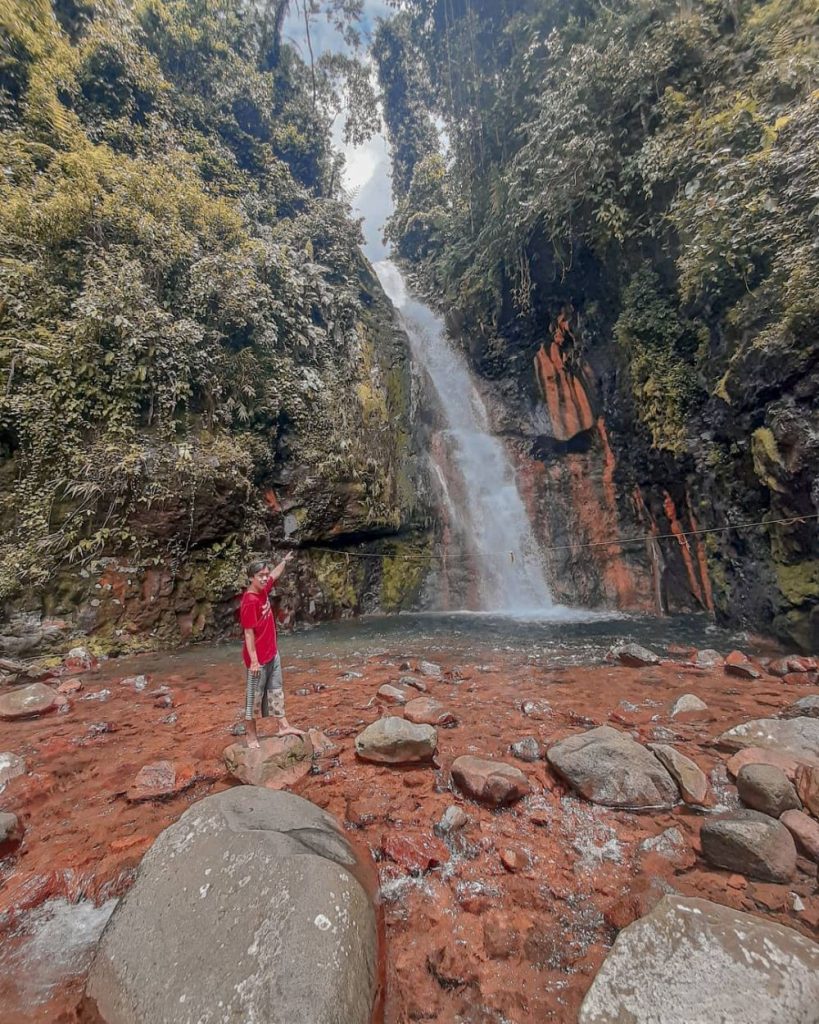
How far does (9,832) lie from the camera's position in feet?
9.53

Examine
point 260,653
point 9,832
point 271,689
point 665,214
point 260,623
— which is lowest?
point 9,832

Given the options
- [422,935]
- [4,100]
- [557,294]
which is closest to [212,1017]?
[422,935]

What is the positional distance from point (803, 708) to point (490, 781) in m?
3.64

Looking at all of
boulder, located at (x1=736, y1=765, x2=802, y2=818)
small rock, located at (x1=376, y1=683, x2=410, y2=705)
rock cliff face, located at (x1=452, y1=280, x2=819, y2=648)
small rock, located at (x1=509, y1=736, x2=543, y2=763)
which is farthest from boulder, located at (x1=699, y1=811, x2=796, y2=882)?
rock cliff face, located at (x1=452, y1=280, x2=819, y2=648)

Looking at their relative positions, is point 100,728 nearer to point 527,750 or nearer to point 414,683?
point 414,683

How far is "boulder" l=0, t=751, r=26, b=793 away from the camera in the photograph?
3.65 m

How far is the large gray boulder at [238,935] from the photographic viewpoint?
5.72 feet

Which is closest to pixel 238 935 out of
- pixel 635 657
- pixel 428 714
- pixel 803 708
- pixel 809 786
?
pixel 428 714

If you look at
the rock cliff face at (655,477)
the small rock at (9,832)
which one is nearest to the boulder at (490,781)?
the small rock at (9,832)

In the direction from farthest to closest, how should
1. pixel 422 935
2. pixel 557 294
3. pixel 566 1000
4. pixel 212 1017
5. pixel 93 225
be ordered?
pixel 557 294 → pixel 93 225 → pixel 422 935 → pixel 566 1000 → pixel 212 1017

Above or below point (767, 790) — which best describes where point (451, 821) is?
below

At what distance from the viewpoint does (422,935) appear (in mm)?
2322

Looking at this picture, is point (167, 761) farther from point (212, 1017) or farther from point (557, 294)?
point (557, 294)

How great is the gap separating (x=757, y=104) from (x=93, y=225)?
1288 cm
